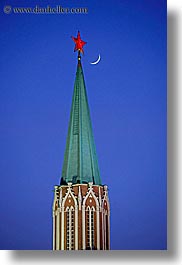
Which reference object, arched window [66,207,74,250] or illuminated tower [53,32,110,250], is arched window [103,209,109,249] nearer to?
illuminated tower [53,32,110,250]

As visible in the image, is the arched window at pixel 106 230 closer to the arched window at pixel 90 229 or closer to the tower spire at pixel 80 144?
the arched window at pixel 90 229

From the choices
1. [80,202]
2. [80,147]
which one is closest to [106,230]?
[80,202]

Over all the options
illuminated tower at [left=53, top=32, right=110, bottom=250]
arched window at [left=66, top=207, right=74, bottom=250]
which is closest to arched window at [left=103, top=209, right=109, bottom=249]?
illuminated tower at [left=53, top=32, right=110, bottom=250]

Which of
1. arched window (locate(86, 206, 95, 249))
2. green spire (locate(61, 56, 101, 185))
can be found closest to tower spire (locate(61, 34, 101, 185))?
green spire (locate(61, 56, 101, 185))

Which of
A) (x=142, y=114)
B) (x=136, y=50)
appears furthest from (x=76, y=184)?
(x=136, y=50)

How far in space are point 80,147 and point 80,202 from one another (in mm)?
274

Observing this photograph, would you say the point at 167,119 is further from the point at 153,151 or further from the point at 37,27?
the point at 37,27

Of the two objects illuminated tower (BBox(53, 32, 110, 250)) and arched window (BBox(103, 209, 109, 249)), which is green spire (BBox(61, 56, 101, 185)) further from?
arched window (BBox(103, 209, 109, 249))

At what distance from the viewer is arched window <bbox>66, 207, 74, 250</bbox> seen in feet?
8.96

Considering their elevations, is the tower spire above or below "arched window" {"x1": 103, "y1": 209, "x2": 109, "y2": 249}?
above

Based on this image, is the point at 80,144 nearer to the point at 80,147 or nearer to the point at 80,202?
the point at 80,147

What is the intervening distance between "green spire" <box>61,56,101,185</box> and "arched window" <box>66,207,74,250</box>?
0.15m

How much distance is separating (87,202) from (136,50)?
2.67ft

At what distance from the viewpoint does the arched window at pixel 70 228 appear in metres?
2.73
